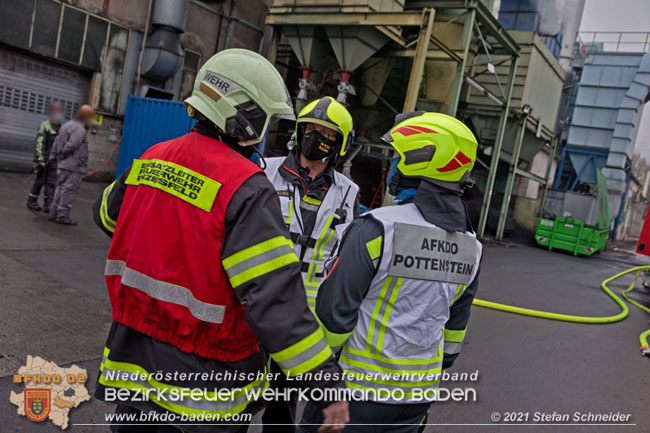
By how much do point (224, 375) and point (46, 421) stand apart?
6.58 ft

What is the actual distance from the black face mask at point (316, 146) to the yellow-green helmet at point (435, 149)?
1112 mm

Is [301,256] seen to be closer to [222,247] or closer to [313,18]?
[222,247]

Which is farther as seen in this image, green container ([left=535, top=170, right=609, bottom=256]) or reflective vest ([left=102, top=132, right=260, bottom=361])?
green container ([left=535, top=170, right=609, bottom=256])

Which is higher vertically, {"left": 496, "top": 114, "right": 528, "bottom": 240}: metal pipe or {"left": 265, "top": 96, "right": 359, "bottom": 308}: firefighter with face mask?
{"left": 496, "top": 114, "right": 528, "bottom": 240}: metal pipe

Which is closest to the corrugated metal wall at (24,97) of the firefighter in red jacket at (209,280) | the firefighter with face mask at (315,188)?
the firefighter with face mask at (315,188)

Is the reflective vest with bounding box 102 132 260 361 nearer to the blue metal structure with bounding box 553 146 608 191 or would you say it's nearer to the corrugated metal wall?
the corrugated metal wall

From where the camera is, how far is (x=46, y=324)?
13.4ft

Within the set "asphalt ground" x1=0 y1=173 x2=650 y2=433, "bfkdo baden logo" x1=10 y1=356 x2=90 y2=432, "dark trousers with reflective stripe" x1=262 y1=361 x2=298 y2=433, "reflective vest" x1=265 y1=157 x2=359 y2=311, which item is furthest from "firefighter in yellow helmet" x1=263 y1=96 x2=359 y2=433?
"bfkdo baden logo" x1=10 y1=356 x2=90 y2=432

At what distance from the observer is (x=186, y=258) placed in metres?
1.58

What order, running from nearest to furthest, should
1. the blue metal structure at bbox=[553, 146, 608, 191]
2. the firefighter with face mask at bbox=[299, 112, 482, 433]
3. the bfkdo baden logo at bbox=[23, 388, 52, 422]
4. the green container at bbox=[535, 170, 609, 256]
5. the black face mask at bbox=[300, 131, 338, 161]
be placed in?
1. the firefighter with face mask at bbox=[299, 112, 482, 433]
2. the bfkdo baden logo at bbox=[23, 388, 52, 422]
3. the black face mask at bbox=[300, 131, 338, 161]
4. the green container at bbox=[535, 170, 609, 256]
5. the blue metal structure at bbox=[553, 146, 608, 191]

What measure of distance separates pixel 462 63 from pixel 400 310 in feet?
42.5

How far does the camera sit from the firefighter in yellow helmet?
296 cm

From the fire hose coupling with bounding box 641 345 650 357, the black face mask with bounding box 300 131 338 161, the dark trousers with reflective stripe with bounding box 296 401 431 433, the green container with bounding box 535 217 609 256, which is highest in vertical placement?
the black face mask with bounding box 300 131 338 161

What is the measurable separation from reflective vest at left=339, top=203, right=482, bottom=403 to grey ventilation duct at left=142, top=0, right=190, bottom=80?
12869mm
